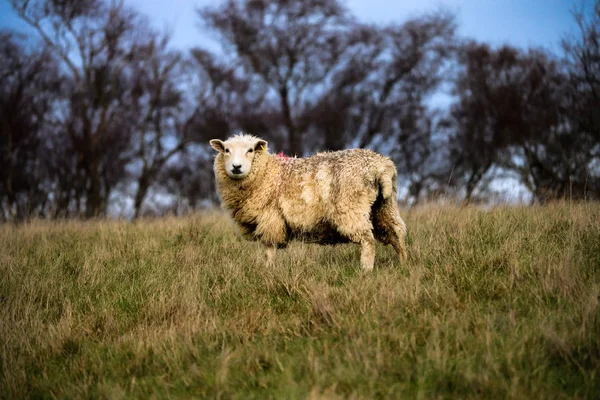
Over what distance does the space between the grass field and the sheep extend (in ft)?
0.94

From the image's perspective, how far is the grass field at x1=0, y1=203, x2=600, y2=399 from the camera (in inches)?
124

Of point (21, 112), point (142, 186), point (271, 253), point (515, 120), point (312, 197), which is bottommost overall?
point (271, 253)

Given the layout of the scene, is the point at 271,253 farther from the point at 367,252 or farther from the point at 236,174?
the point at 367,252

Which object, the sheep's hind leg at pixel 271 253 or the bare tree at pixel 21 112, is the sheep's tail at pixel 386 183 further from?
the bare tree at pixel 21 112

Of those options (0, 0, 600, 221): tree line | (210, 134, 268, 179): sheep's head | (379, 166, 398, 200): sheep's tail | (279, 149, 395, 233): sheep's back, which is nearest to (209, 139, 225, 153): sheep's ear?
(210, 134, 268, 179): sheep's head

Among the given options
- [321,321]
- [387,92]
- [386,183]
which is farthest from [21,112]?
[321,321]

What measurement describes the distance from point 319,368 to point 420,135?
78.1ft

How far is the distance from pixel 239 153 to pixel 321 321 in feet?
8.43

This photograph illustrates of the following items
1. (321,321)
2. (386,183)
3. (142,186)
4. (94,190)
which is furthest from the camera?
(142,186)

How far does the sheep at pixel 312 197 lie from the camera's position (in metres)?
5.44

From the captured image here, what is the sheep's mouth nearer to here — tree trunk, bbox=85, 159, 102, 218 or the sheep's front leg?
the sheep's front leg

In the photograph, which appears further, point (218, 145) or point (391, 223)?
point (218, 145)

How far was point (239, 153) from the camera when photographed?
5984 millimetres

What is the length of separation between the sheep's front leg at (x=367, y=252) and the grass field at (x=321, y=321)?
0.43 ft
